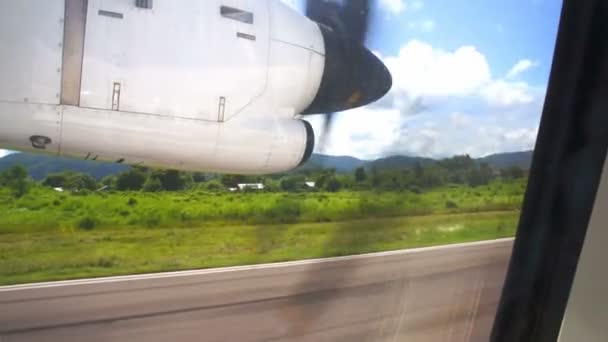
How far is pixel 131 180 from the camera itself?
1.43 metres

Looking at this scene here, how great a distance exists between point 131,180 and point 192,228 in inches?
8.9

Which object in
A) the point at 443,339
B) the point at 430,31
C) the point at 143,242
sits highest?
the point at 430,31

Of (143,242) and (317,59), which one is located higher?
(317,59)

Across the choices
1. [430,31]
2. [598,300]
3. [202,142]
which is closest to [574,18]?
[430,31]

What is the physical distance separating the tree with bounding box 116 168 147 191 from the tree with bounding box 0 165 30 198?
0.23m

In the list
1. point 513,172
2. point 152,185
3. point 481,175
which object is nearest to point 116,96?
point 152,185

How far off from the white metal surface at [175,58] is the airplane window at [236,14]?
0.01 m

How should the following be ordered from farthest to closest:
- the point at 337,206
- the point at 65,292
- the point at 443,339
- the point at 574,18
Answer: the point at 443,339, the point at 574,18, the point at 337,206, the point at 65,292

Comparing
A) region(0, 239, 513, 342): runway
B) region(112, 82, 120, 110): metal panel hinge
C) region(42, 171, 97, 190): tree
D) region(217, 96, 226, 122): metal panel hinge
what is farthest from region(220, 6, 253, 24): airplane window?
region(0, 239, 513, 342): runway

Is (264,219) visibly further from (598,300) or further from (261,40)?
(598,300)

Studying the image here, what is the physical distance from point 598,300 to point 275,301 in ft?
4.00

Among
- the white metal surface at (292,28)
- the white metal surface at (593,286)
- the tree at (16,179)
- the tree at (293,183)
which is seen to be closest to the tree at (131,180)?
the tree at (16,179)

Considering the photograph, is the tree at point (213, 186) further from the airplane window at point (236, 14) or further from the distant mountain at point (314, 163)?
the airplane window at point (236, 14)

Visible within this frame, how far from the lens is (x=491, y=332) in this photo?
2195 millimetres
